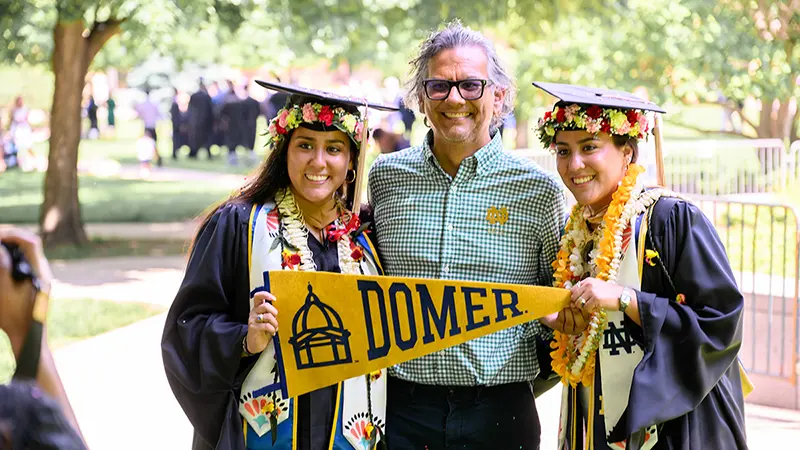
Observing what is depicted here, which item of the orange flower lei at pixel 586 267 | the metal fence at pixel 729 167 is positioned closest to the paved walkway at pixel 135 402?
the orange flower lei at pixel 586 267

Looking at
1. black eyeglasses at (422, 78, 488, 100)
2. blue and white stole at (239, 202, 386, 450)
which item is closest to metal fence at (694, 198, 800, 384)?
black eyeglasses at (422, 78, 488, 100)

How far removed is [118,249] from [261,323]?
1206 centimetres

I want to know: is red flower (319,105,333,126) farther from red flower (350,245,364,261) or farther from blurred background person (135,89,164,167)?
blurred background person (135,89,164,167)

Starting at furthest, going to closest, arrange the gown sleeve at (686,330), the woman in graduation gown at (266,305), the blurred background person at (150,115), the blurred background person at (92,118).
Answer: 1. the blurred background person at (92,118)
2. the blurred background person at (150,115)
3. the woman in graduation gown at (266,305)
4. the gown sleeve at (686,330)

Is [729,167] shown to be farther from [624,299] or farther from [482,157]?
[624,299]

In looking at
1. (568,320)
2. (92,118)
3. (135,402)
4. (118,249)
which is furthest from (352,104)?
(92,118)

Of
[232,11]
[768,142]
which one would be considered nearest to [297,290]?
[232,11]

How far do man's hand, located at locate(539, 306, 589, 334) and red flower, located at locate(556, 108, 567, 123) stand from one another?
2.31ft

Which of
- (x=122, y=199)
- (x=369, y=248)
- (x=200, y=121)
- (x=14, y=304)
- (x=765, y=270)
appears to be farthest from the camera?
(x=200, y=121)

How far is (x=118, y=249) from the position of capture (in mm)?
15172

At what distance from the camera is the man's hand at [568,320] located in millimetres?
3693

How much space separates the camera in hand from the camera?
2107 millimetres

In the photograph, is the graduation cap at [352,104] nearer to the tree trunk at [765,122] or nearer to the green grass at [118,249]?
the green grass at [118,249]

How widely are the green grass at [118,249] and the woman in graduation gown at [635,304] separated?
11.1 m
